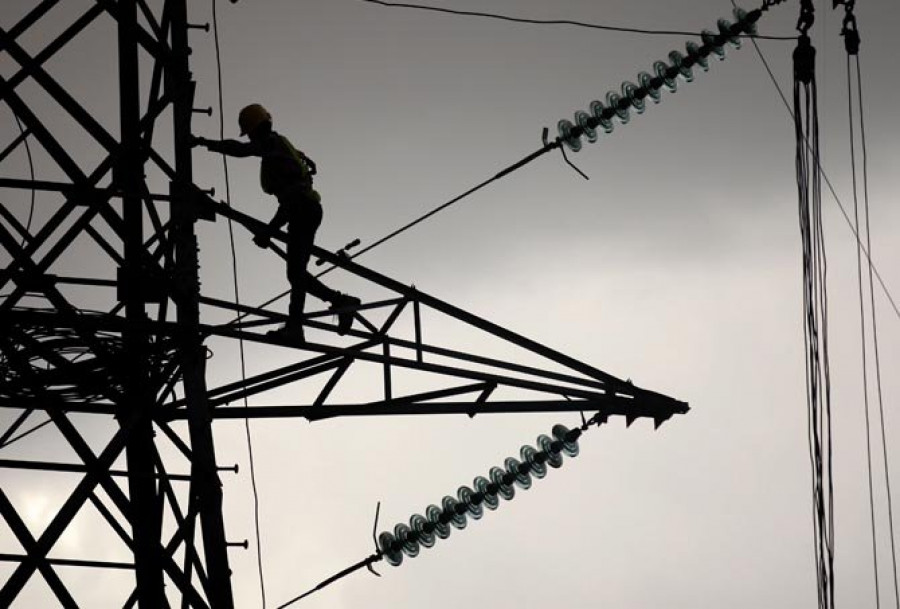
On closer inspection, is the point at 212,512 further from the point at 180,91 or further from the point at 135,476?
the point at 180,91

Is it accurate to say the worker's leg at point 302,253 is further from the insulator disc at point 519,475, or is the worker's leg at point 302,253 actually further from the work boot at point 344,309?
the insulator disc at point 519,475

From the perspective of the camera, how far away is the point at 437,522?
16328 mm

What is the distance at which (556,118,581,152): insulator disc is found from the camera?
1739 cm

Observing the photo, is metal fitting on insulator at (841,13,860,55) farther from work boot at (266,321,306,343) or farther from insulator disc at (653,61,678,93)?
work boot at (266,321,306,343)

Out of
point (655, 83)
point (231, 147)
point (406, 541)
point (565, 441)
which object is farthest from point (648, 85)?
point (406, 541)

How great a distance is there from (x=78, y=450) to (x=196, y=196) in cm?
258

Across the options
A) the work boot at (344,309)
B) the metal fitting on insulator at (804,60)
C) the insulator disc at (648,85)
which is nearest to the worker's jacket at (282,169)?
the work boot at (344,309)

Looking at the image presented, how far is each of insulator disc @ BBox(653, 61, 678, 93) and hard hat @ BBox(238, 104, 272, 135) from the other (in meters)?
4.38

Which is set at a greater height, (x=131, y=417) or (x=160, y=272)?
(x=160, y=272)

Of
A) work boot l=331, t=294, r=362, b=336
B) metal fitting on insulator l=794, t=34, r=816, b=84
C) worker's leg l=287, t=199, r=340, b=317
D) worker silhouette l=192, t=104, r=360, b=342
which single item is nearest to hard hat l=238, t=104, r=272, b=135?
worker silhouette l=192, t=104, r=360, b=342

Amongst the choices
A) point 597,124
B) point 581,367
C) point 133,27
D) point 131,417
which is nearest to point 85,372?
point 131,417

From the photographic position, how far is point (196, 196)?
14.8m

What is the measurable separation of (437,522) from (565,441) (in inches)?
61.2

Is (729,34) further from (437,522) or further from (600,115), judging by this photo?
(437,522)
